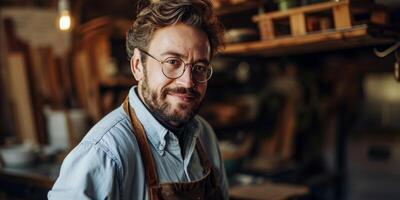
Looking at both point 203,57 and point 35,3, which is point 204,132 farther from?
point 35,3

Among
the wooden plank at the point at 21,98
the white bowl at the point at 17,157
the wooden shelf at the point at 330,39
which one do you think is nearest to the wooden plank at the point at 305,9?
the wooden shelf at the point at 330,39

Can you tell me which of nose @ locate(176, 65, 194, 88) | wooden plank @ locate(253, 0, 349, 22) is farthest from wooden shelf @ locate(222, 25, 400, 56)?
nose @ locate(176, 65, 194, 88)

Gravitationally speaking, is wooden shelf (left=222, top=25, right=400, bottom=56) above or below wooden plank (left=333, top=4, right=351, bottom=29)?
below

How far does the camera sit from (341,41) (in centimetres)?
236

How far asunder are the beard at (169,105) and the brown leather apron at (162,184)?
10 centimetres

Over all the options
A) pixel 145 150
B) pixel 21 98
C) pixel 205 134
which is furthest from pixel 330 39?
pixel 21 98

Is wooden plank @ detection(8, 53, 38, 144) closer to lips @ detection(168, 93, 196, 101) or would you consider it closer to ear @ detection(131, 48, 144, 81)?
ear @ detection(131, 48, 144, 81)

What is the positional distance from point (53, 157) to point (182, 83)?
237 cm

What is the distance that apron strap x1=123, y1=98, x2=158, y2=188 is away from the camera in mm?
1866

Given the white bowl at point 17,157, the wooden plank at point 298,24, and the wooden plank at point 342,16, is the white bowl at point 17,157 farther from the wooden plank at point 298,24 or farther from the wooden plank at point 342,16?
the wooden plank at point 342,16

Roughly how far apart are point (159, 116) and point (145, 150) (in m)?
0.17

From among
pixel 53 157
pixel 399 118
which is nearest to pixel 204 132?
pixel 53 157

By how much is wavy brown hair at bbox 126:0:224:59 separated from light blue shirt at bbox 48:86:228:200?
26 centimetres

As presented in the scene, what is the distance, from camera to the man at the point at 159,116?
1.77 meters
